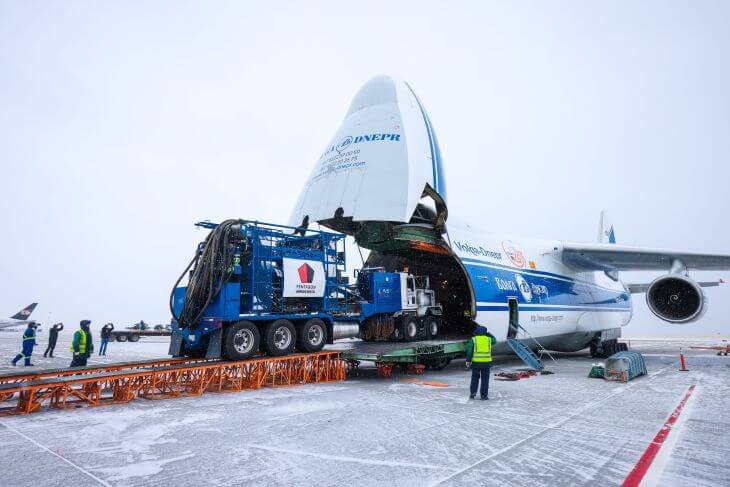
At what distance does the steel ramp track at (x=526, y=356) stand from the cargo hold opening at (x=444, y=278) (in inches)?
66.2

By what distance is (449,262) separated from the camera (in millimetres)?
17547

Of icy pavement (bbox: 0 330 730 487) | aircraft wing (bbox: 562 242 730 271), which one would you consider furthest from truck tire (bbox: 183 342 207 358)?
aircraft wing (bbox: 562 242 730 271)

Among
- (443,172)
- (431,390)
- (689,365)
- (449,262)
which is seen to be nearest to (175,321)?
(431,390)

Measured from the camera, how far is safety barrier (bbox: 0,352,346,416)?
25.5 feet

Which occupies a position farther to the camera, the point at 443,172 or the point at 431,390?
the point at 443,172

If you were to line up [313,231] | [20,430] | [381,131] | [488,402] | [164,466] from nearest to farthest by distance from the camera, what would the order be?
1. [164,466]
2. [20,430]
3. [488,402]
4. [313,231]
5. [381,131]

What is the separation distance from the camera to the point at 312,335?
39.1 ft

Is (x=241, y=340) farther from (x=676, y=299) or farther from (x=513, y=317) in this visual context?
(x=676, y=299)

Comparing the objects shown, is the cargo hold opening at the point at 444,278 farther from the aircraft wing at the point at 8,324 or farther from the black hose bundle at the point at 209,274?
the aircraft wing at the point at 8,324

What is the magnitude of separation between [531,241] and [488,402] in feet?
40.0

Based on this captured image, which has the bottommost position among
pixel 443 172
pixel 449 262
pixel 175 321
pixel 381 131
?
pixel 175 321

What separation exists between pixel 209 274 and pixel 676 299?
53.4 ft

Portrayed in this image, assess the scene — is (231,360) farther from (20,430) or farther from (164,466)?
(164,466)

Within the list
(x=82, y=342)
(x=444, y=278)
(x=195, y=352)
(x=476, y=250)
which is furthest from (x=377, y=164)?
(x=82, y=342)
